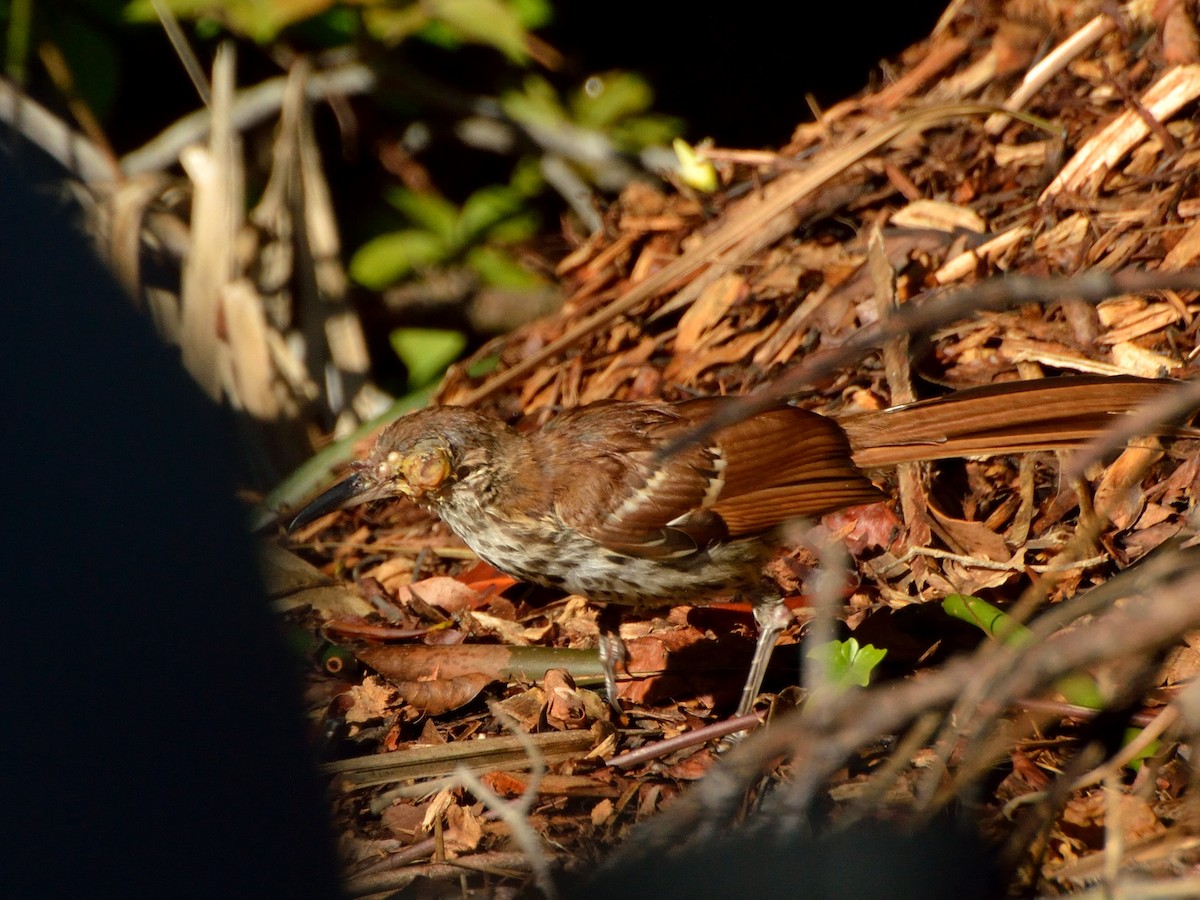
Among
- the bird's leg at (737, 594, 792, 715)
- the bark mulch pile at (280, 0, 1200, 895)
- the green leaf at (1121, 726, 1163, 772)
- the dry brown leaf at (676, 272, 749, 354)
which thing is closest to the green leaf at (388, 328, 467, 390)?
the bark mulch pile at (280, 0, 1200, 895)

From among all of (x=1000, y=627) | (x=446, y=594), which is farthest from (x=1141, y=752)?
(x=446, y=594)

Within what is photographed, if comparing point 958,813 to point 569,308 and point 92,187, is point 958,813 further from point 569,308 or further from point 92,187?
point 92,187

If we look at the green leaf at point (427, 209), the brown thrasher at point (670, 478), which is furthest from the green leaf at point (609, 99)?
the brown thrasher at point (670, 478)

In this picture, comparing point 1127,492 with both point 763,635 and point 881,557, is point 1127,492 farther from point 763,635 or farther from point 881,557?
point 763,635

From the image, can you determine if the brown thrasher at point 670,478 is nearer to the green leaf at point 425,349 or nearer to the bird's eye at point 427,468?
the bird's eye at point 427,468

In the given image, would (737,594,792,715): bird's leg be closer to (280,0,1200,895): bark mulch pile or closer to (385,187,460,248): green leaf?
(280,0,1200,895): bark mulch pile

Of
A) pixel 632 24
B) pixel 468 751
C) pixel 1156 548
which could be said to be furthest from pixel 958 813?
pixel 632 24
